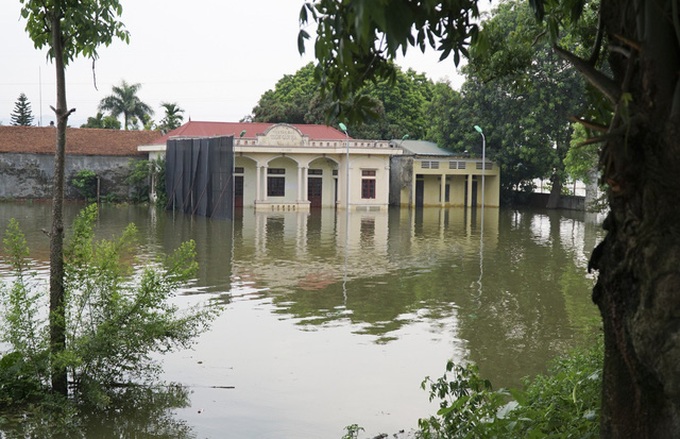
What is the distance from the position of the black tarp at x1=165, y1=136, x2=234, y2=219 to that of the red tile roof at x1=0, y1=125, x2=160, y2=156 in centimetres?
465

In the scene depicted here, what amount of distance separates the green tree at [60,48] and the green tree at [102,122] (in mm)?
43978

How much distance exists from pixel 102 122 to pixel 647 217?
50.1 m

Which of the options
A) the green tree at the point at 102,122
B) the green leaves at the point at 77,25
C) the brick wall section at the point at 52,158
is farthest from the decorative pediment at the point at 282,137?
the green leaves at the point at 77,25

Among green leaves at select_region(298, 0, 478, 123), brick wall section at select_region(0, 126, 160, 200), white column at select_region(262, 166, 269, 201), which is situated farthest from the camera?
brick wall section at select_region(0, 126, 160, 200)

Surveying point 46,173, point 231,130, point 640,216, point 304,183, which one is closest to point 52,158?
point 46,173

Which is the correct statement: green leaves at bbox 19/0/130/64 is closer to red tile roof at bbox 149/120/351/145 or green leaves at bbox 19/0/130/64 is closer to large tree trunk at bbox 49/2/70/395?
large tree trunk at bbox 49/2/70/395

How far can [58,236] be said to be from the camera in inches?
262

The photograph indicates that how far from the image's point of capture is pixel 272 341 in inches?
370

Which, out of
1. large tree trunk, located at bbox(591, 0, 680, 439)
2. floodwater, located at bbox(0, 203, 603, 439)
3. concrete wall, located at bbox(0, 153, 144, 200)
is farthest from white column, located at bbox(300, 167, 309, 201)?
large tree trunk, located at bbox(591, 0, 680, 439)

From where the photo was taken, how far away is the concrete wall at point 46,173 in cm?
3653

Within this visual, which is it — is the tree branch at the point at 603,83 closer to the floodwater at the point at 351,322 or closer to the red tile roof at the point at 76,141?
the floodwater at the point at 351,322

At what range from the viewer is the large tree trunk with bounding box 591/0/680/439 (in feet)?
9.75

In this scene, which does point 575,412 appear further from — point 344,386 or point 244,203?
point 244,203

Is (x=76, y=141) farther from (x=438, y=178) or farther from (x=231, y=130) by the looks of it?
(x=438, y=178)
